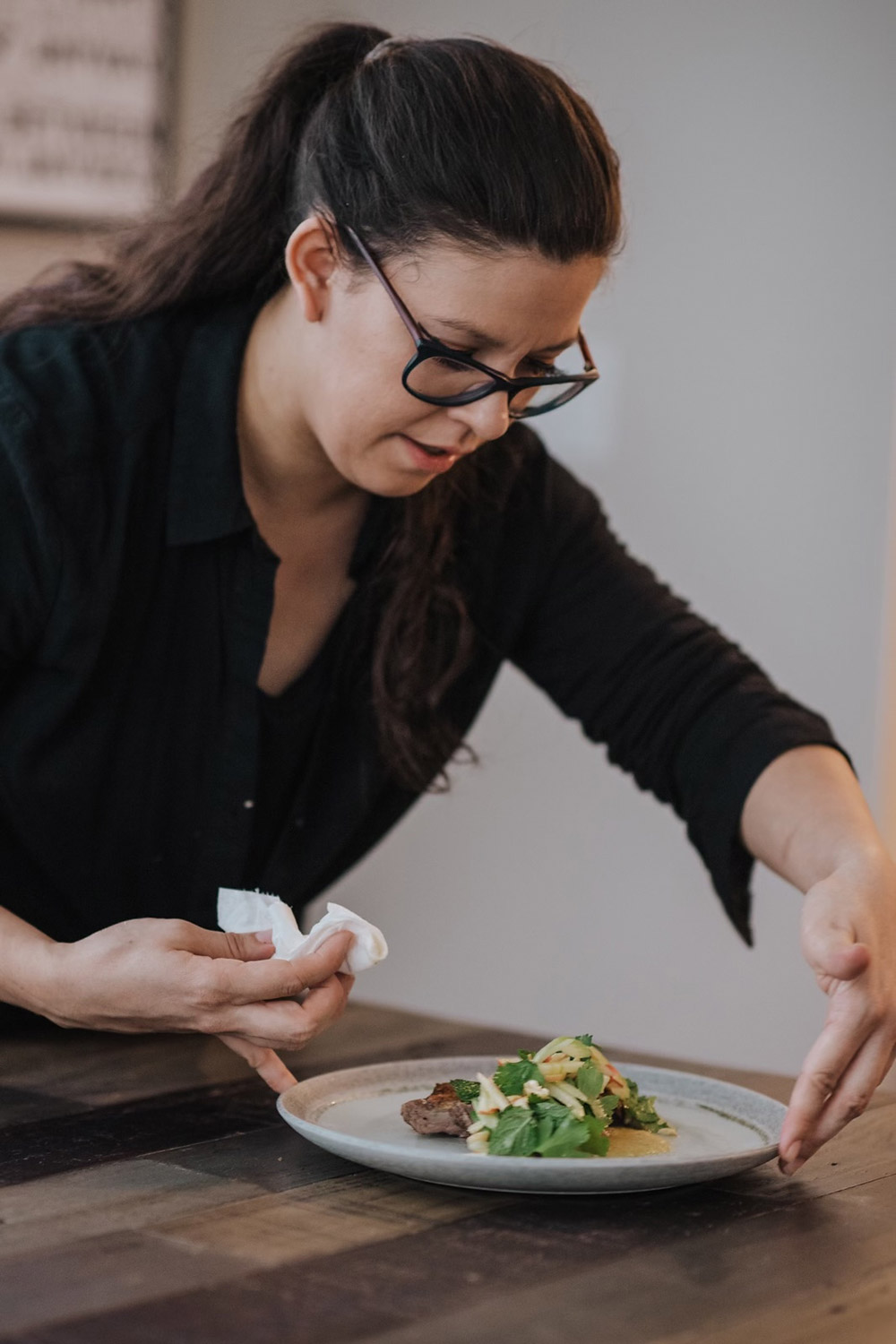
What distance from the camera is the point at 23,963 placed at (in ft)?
3.91

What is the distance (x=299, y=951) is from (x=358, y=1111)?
5.8 inches

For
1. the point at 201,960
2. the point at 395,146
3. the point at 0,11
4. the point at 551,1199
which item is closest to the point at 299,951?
the point at 201,960

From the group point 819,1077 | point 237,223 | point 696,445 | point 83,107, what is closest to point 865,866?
point 819,1077

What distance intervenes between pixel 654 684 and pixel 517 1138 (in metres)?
0.76

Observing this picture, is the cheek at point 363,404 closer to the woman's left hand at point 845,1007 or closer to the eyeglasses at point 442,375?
the eyeglasses at point 442,375

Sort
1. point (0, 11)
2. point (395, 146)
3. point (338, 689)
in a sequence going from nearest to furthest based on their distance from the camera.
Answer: point (395, 146) → point (338, 689) → point (0, 11)

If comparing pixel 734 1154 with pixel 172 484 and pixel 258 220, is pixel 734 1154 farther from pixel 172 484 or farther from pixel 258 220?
pixel 258 220

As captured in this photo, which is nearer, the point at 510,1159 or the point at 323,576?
the point at 510,1159

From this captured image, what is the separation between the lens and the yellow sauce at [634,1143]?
1.07 meters

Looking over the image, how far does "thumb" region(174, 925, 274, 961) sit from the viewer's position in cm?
113

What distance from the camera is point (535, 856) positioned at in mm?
3270

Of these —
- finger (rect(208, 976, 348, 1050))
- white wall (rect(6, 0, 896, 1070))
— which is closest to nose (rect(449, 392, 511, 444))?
finger (rect(208, 976, 348, 1050))

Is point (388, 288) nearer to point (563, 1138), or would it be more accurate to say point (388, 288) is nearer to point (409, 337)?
point (409, 337)

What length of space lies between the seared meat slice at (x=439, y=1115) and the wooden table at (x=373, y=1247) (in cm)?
5
